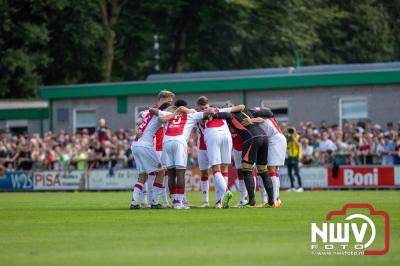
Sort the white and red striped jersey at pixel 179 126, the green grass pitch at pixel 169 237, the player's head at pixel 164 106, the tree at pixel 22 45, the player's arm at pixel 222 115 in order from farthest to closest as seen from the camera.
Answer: the tree at pixel 22 45, the white and red striped jersey at pixel 179 126, the player's head at pixel 164 106, the player's arm at pixel 222 115, the green grass pitch at pixel 169 237

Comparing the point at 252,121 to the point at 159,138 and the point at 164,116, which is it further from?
the point at 159,138

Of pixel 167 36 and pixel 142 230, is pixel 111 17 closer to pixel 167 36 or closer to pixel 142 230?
pixel 167 36

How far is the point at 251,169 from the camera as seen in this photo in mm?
21828

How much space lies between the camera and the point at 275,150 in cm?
2255

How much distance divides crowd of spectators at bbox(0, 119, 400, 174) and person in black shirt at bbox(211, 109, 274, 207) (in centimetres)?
1414

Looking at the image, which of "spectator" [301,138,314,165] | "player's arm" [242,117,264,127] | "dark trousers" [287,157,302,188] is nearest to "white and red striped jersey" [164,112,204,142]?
"player's arm" [242,117,264,127]

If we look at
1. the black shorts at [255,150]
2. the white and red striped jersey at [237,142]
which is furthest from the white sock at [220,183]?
the white and red striped jersey at [237,142]

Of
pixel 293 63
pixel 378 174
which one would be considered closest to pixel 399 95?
pixel 378 174

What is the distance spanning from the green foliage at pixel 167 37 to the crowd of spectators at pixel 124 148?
998 cm

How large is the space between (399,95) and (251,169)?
65.5 ft

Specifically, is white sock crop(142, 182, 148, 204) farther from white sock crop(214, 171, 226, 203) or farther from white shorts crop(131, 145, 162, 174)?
white sock crop(214, 171, 226, 203)

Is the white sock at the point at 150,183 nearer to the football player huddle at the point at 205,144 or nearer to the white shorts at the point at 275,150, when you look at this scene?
the football player huddle at the point at 205,144

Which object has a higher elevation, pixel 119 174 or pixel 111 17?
pixel 111 17

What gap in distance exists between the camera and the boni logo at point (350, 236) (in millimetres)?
13398
